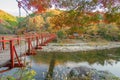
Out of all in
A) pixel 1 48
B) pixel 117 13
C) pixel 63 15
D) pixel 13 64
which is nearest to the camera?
pixel 13 64

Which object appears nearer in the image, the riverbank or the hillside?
the hillside

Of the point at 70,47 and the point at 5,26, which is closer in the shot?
the point at 70,47

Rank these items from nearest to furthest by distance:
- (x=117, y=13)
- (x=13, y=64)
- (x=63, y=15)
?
(x=13, y=64) → (x=117, y=13) → (x=63, y=15)

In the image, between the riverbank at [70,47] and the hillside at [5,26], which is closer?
the hillside at [5,26]

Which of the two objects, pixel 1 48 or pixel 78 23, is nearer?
pixel 78 23

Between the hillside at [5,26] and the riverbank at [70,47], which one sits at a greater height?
the hillside at [5,26]

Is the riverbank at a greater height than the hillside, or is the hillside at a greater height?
the hillside

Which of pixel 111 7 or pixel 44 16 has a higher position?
pixel 44 16

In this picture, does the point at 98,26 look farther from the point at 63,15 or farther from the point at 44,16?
the point at 63,15

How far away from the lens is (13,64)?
315 inches

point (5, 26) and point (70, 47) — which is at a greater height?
point (5, 26)

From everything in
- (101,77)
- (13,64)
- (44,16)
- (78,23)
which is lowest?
(101,77)

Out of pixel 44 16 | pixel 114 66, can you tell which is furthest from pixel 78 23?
pixel 44 16

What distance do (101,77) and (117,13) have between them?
14165mm
